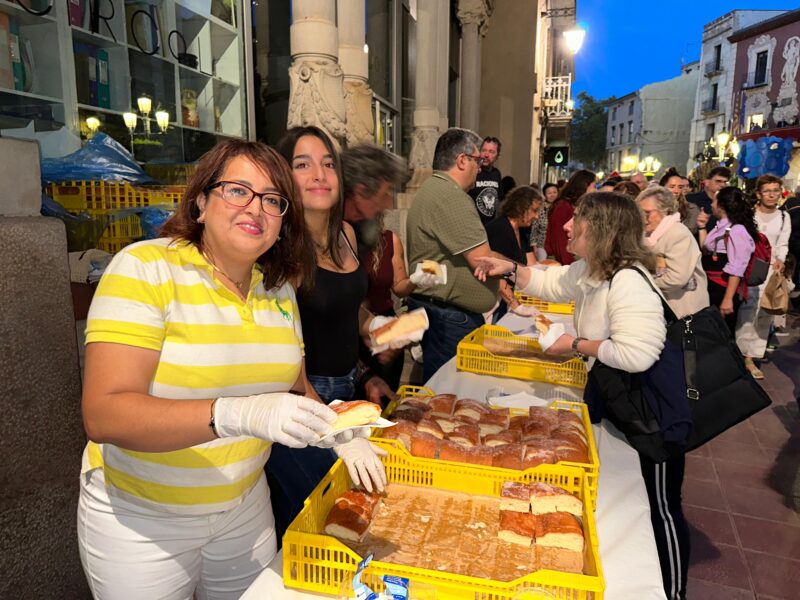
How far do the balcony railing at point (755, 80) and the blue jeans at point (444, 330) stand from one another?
42729 millimetres

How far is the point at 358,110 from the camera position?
5363mm

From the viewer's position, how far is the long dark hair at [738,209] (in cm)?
548

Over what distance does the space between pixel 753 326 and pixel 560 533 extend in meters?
6.21

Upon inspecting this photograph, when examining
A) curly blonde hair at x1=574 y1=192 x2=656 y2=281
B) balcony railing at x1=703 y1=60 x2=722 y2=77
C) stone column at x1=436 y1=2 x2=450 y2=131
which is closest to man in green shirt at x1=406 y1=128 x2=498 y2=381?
curly blonde hair at x1=574 y1=192 x2=656 y2=281

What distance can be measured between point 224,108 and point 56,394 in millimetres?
3911

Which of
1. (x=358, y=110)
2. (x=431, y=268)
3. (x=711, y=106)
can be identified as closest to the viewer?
(x=431, y=268)

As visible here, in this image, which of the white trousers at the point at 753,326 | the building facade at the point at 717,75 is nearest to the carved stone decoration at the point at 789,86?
the building facade at the point at 717,75

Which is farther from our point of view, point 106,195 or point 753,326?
point 753,326

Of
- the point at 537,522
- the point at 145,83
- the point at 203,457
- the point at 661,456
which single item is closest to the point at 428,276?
the point at 661,456

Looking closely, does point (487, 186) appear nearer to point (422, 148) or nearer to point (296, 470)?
point (422, 148)

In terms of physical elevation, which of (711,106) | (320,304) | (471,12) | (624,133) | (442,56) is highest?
(624,133)

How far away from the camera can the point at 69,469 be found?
2.20m

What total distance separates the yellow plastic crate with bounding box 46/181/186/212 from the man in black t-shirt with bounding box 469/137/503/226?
4.48 meters

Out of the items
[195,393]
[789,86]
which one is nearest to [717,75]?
[789,86]
